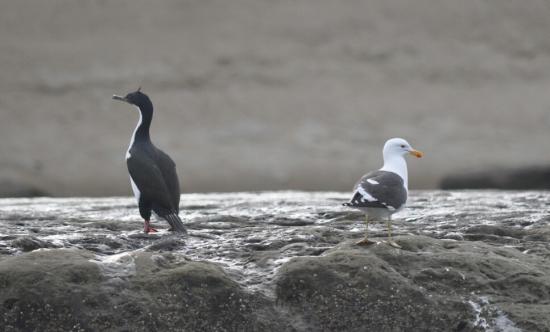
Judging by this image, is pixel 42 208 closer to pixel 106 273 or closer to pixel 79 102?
pixel 106 273

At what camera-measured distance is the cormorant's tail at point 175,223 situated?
10.0 metres

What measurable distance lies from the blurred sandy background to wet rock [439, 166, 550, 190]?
659 millimetres

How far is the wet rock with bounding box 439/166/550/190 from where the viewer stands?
2512 cm

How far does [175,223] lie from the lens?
33.2 ft

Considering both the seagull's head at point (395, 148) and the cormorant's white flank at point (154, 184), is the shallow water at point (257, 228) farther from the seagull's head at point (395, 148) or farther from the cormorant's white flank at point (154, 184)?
the seagull's head at point (395, 148)

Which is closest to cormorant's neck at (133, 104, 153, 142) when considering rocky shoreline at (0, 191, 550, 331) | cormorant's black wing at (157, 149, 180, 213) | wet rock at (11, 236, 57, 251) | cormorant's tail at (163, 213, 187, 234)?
cormorant's black wing at (157, 149, 180, 213)

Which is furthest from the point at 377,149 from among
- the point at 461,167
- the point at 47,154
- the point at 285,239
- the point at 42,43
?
the point at 285,239

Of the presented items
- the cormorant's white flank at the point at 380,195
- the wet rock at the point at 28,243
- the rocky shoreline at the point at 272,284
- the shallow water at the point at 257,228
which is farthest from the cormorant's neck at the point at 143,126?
the cormorant's white flank at the point at 380,195

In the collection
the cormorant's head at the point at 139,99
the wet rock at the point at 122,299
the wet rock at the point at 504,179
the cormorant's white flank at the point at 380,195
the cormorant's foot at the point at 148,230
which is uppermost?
the cormorant's head at the point at 139,99

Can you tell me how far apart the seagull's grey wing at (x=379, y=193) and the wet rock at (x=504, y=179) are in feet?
53.3

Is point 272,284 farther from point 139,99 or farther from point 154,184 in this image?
point 139,99

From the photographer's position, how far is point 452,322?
8094 millimetres

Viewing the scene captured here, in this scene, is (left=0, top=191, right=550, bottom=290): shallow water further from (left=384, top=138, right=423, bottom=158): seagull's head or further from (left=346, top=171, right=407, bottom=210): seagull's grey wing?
(left=384, top=138, right=423, bottom=158): seagull's head

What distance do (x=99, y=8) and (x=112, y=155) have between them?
5651 mm
